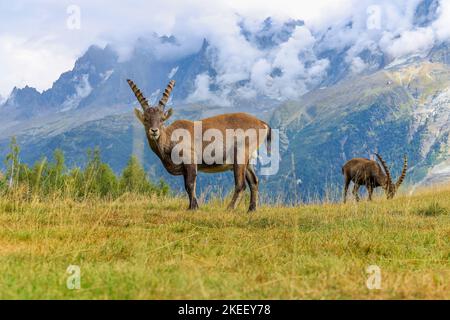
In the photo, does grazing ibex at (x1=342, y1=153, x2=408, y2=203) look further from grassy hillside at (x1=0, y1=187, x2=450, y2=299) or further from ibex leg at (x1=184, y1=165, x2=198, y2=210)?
grassy hillside at (x1=0, y1=187, x2=450, y2=299)

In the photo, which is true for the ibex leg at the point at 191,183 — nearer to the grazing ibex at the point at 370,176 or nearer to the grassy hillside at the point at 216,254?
the grassy hillside at the point at 216,254

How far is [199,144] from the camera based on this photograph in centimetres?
1509

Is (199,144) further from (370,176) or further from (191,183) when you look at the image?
(370,176)

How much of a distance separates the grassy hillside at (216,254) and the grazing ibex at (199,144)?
2033 mm

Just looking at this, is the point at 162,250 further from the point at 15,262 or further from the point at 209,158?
the point at 209,158

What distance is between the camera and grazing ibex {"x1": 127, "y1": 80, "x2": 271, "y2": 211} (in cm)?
1437

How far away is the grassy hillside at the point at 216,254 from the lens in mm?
5453

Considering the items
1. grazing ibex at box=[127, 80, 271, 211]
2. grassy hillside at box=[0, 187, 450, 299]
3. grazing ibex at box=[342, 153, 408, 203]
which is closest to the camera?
grassy hillside at box=[0, 187, 450, 299]

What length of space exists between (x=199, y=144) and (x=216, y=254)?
24.7 ft

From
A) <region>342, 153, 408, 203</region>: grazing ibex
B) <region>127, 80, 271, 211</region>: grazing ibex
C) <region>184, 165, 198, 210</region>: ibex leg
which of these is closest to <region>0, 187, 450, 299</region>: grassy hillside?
<region>184, 165, 198, 210</region>: ibex leg

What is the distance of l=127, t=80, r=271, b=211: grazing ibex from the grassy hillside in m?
2.03
